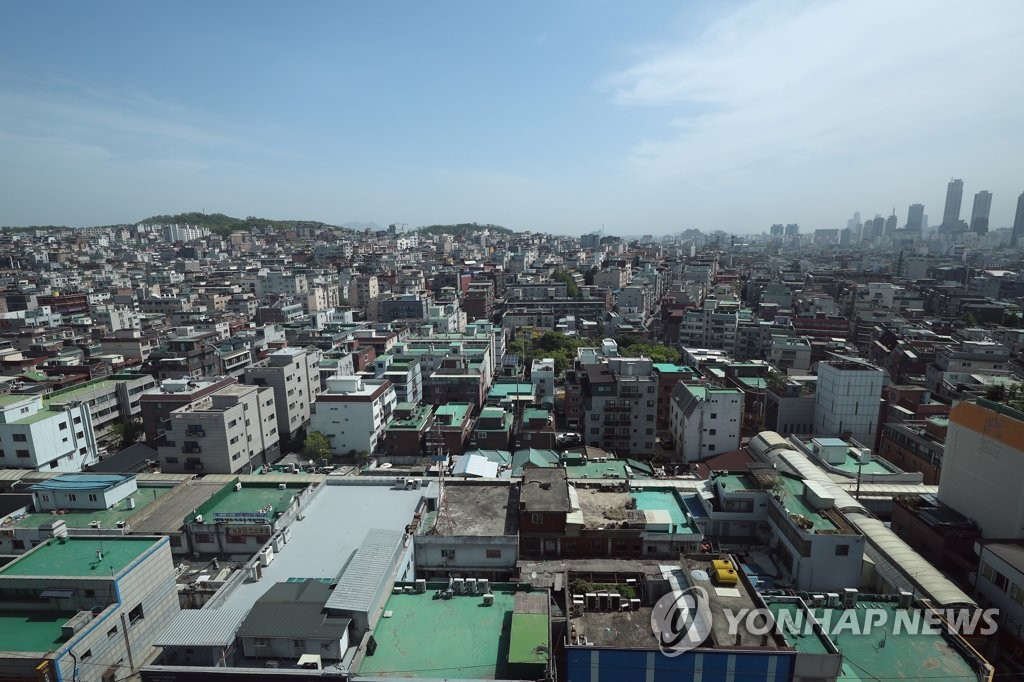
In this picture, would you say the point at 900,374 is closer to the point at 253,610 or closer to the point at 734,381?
the point at 734,381

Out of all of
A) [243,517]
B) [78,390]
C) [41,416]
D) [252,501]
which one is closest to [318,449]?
[252,501]

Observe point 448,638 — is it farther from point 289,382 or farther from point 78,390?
point 78,390

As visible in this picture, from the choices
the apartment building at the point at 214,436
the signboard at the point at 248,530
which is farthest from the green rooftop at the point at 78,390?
the signboard at the point at 248,530

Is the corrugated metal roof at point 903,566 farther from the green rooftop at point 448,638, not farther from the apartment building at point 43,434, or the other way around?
the apartment building at point 43,434

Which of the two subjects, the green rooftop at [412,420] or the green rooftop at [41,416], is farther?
the green rooftop at [412,420]

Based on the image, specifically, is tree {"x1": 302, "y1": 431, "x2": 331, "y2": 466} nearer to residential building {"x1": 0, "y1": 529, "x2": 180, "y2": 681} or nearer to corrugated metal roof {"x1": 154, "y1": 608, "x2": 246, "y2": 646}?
residential building {"x1": 0, "y1": 529, "x2": 180, "y2": 681}

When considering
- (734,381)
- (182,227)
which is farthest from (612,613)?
(182,227)
